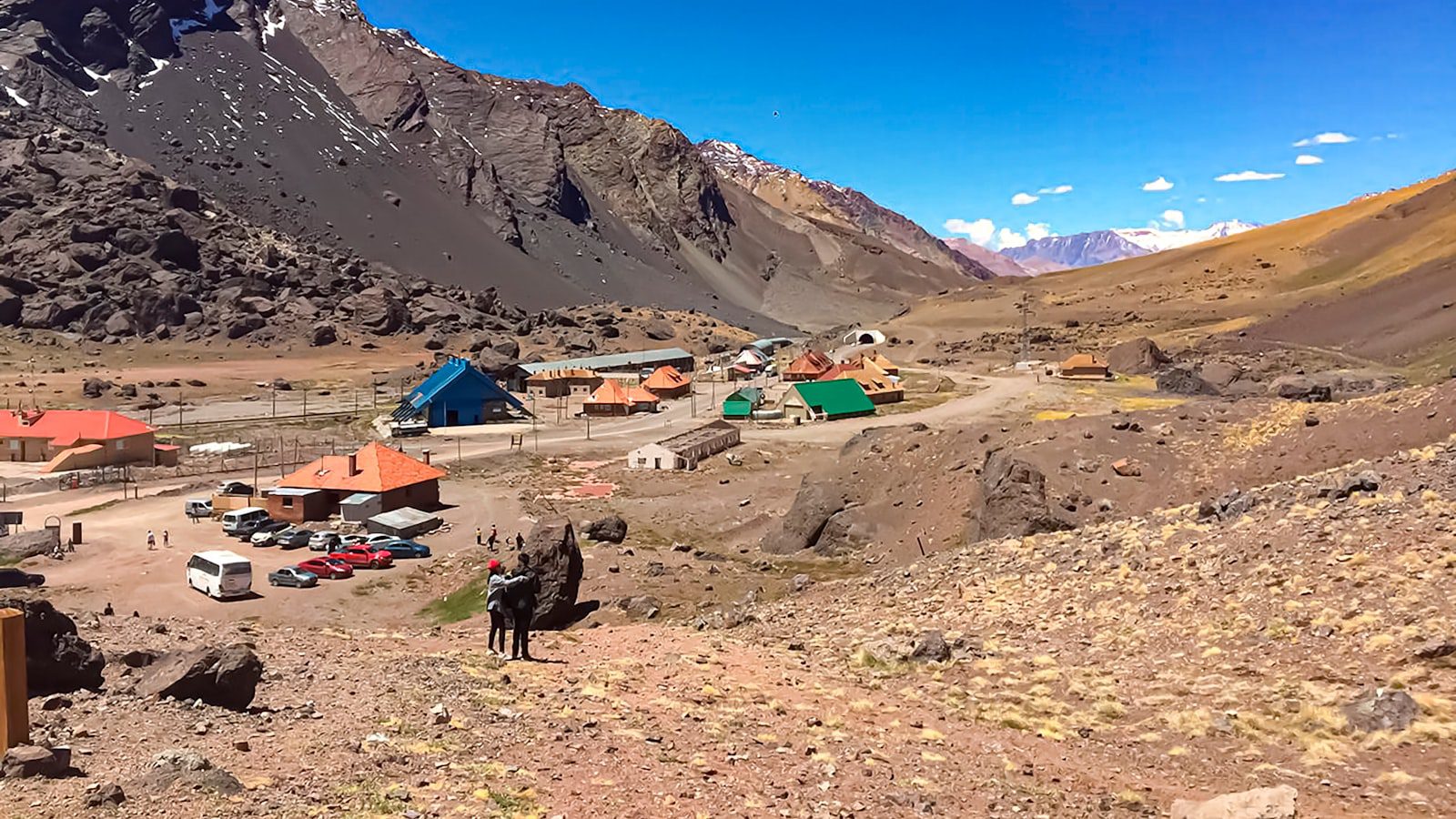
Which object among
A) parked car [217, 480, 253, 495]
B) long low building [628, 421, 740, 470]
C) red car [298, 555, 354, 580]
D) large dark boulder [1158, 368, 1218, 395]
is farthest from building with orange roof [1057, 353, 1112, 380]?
red car [298, 555, 354, 580]

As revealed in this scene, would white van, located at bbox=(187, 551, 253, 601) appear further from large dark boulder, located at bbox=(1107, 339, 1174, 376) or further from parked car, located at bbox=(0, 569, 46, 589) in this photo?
large dark boulder, located at bbox=(1107, 339, 1174, 376)

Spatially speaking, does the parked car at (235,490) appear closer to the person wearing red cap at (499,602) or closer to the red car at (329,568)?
the red car at (329,568)

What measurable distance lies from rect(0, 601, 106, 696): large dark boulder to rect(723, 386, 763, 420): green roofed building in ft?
200

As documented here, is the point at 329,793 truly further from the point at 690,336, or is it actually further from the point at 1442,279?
the point at 690,336

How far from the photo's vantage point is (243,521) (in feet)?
119

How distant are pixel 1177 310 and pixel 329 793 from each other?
437 feet

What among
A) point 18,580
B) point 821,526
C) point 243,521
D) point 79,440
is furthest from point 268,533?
point 79,440

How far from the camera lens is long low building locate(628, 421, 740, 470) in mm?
51000

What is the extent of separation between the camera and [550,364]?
329 ft

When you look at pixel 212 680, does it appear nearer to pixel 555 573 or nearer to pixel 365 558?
pixel 555 573

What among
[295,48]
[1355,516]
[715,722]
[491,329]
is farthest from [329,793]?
[295,48]

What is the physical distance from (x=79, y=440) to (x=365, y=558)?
30.5 m

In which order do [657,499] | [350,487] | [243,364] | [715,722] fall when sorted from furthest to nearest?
[243,364], [657,499], [350,487], [715,722]

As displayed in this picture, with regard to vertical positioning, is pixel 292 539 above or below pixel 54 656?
below
